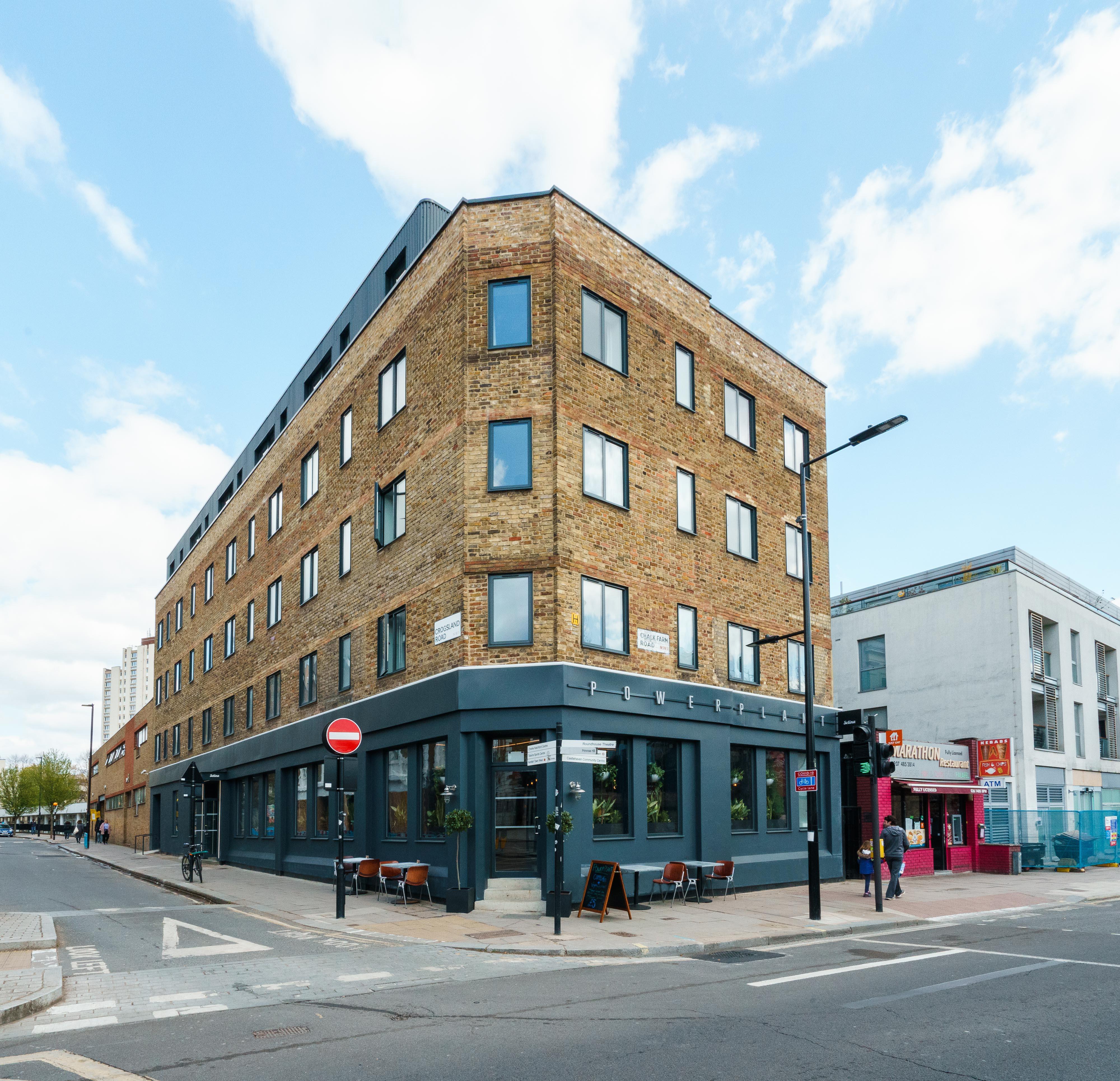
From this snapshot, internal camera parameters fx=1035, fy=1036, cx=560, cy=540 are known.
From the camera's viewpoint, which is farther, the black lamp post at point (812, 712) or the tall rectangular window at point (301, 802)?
the tall rectangular window at point (301, 802)

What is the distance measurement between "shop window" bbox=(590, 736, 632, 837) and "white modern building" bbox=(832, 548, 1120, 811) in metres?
18.3

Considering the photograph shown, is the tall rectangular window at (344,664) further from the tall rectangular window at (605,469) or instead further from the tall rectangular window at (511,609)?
the tall rectangular window at (605,469)

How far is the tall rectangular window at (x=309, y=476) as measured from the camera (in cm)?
2867

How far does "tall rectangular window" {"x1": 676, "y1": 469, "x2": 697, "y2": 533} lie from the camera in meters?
22.3

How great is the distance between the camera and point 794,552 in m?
26.5

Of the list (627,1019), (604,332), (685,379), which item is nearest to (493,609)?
(604,332)

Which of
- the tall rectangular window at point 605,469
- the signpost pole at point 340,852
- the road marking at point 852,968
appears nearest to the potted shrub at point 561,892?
the signpost pole at point 340,852

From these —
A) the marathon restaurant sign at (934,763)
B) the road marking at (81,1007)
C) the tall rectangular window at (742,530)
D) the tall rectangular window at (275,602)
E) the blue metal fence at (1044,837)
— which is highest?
the tall rectangular window at (742,530)

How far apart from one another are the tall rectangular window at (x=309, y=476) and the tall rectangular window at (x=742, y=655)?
474 inches

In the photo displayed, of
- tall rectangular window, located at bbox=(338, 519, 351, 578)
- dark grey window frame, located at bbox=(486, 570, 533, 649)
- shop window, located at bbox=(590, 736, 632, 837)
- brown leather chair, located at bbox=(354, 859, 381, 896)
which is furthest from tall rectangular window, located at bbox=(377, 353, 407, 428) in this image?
brown leather chair, located at bbox=(354, 859, 381, 896)

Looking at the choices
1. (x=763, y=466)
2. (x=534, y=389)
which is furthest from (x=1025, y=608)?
(x=534, y=389)

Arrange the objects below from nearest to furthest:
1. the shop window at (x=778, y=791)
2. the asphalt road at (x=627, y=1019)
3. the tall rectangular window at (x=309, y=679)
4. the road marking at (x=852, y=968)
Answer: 1. the asphalt road at (x=627, y=1019)
2. the road marking at (x=852, y=968)
3. the shop window at (x=778, y=791)
4. the tall rectangular window at (x=309, y=679)

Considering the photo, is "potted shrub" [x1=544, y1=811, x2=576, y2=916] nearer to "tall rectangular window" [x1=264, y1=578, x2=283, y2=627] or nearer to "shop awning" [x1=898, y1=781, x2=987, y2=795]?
"shop awning" [x1=898, y1=781, x2=987, y2=795]

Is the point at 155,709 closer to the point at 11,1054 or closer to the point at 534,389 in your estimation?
the point at 534,389
